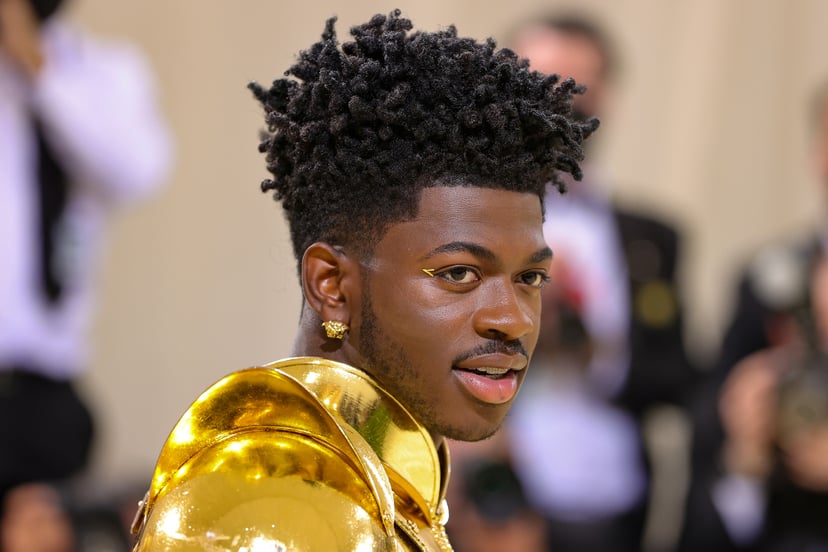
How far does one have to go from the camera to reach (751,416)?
157 inches

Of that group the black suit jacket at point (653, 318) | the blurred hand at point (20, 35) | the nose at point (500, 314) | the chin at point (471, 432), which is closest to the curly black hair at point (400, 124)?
the nose at point (500, 314)

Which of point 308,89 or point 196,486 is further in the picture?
point 308,89

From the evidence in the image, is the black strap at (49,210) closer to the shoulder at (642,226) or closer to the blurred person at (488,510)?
the blurred person at (488,510)

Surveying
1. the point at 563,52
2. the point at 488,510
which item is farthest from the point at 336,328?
the point at 563,52

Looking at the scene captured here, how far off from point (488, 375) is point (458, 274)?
125 millimetres

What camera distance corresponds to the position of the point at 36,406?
354cm

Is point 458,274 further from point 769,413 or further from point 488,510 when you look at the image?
point 769,413

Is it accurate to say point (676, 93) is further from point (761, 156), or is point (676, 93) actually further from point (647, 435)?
point (647, 435)

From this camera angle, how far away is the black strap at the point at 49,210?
358 centimetres

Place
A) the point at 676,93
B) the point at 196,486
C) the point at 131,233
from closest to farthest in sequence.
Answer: the point at 196,486 < the point at 131,233 < the point at 676,93

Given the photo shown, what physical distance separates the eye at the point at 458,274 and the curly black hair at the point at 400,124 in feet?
0.25

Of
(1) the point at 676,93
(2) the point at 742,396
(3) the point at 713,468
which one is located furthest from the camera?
(1) the point at 676,93

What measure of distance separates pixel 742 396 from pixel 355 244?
258 centimetres

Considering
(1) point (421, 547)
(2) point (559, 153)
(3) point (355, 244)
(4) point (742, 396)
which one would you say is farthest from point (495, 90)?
(4) point (742, 396)
